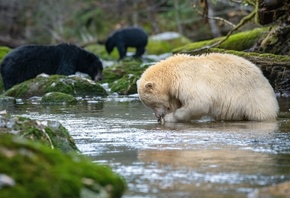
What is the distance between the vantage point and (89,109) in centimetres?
1265

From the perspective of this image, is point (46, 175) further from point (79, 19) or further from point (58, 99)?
point (79, 19)

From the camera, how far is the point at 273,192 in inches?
194

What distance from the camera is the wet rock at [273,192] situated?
4.86 meters

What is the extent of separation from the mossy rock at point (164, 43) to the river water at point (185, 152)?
745 inches

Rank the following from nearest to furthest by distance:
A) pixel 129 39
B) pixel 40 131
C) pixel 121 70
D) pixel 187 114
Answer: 1. pixel 40 131
2. pixel 187 114
3. pixel 121 70
4. pixel 129 39

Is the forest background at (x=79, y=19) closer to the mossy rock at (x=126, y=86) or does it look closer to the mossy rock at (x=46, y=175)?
the mossy rock at (x=126, y=86)

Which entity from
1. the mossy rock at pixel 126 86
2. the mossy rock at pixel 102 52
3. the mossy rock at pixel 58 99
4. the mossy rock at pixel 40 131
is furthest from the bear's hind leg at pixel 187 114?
the mossy rock at pixel 102 52

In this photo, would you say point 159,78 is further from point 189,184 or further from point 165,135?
point 189,184

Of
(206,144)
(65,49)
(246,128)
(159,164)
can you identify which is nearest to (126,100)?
(65,49)

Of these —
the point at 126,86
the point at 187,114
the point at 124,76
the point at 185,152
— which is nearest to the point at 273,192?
the point at 185,152

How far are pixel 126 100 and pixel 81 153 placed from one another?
300 inches

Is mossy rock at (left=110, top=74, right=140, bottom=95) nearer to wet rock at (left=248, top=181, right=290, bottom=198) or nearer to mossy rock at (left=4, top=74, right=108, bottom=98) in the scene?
mossy rock at (left=4, top=74, right=108, bottom=98)

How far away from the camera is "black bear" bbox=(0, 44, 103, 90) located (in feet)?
57.9

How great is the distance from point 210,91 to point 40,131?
3.81 m
